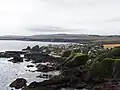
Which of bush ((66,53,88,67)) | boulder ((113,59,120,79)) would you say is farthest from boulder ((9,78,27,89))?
bush ((66,53,88,67))

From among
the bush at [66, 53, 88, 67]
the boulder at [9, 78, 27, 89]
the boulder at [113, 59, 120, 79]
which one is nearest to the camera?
the boulder at [9, 78, 27, 89]

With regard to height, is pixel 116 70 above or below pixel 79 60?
below

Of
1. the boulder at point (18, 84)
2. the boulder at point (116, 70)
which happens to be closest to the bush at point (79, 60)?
the boulder at point (116, 70)

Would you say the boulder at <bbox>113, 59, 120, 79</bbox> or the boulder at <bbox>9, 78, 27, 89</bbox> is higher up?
the boulder at <bbox>113, 59, 120, 79</bbox>

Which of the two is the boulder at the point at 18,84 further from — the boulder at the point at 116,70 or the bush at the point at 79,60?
the bush at the point at 79,60

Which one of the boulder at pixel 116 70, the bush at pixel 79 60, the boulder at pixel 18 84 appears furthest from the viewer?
the bush at pixel 79 60

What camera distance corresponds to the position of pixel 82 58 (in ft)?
246

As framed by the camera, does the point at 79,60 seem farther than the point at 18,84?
Yes

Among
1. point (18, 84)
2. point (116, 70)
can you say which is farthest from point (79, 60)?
point (18, 84)

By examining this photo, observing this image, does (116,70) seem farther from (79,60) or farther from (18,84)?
(18,84)

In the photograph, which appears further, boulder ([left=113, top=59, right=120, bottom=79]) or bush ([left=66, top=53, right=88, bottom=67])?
bush ([left=66, top=53, right=88, bottom=67])

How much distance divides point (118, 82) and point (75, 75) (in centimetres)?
1132

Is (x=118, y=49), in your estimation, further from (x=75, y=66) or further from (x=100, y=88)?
(x=100, y=88)

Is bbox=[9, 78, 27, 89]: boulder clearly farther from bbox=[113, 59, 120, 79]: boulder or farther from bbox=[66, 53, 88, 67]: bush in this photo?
bbox=[66, 53, 88, 67]: bush
